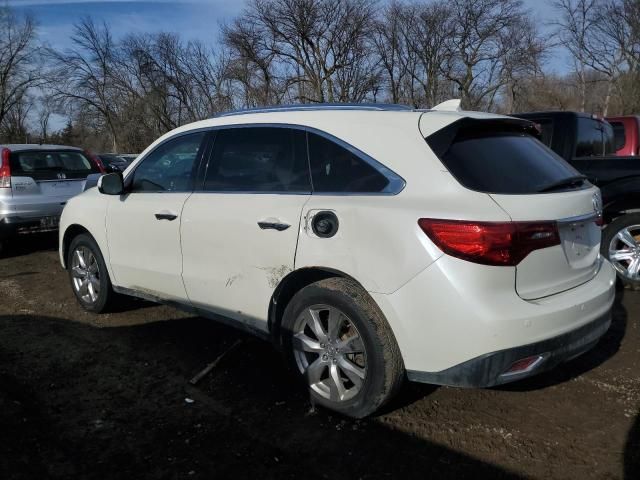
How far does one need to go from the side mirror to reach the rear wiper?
Result: 321 centimetres

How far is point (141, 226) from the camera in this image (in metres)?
4.21

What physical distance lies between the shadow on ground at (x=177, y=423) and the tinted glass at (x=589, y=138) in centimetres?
417

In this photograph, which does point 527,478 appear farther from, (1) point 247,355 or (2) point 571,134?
(2) point 571,134

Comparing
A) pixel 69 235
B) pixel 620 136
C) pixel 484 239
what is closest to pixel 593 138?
pixel 620 136

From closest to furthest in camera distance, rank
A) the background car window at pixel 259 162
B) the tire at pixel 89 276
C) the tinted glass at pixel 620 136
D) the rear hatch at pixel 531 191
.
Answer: the rear hatch at pixel 531 191, the background car window at pixel 259 162, the tire at pixel 89 276, the tinted glass at pixel 620 136

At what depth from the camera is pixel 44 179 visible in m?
7.92

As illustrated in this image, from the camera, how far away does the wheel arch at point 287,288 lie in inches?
122

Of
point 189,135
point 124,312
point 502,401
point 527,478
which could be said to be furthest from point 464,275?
point 124,312

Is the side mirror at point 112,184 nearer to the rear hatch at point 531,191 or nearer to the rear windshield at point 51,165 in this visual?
the rear hatch at point 531,191

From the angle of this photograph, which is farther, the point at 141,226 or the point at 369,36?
the point at 369,36

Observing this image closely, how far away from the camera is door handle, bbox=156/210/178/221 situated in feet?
12.8

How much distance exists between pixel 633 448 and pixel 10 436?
3.31 meters

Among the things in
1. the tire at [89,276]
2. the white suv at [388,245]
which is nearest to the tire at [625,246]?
the white suv at [388,245]

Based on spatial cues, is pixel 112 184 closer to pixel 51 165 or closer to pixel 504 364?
pixel 504 364
